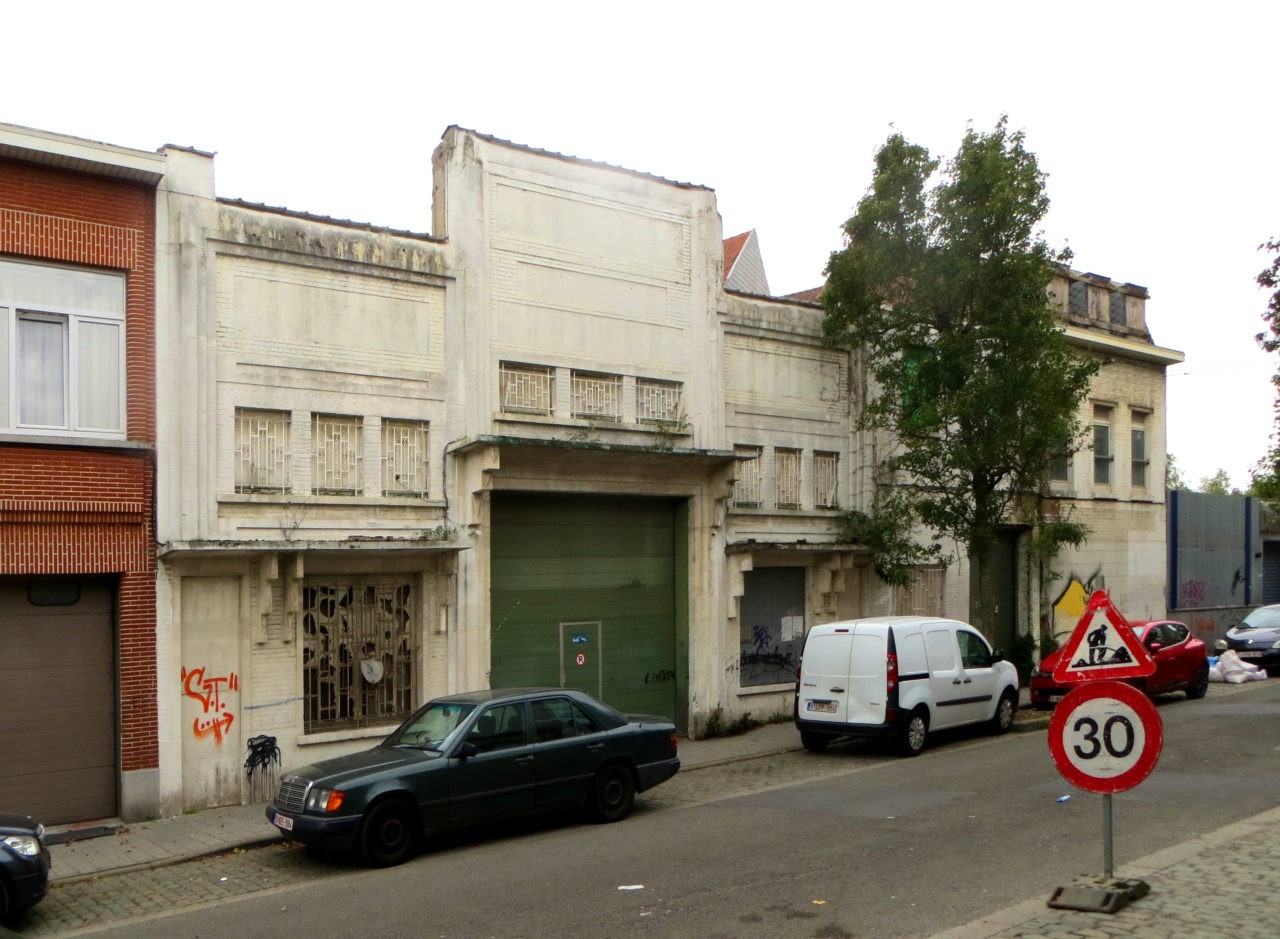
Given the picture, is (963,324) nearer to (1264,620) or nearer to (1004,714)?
(1004,714)

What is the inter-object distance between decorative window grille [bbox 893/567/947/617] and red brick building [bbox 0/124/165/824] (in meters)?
13.2

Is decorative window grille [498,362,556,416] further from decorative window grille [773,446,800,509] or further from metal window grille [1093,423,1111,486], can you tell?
metal window grille [1093,423,1111,486]

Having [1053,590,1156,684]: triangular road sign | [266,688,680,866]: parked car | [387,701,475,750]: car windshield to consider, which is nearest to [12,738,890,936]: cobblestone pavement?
[266,688,680,866]: parked car

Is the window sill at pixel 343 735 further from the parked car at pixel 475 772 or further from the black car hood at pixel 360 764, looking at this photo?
the black car hood at pixel 360 764

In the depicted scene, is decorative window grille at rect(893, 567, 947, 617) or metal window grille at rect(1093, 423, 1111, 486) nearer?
decorative window grille at rect(893, 567, 947, 617)

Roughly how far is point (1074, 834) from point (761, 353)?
10.5 m

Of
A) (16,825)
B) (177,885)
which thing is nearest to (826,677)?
(177,885)

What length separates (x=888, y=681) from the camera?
15.7m

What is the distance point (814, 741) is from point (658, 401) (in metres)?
5.56

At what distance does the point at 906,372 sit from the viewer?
1970 cm

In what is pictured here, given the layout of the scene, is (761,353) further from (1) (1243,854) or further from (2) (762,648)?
(1) (1243,854)

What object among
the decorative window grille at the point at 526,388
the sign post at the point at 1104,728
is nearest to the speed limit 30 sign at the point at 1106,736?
the sign post at the point at 1104,728

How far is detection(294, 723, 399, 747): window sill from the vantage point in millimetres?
14391

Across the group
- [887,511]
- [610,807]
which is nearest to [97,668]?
[610,807]
